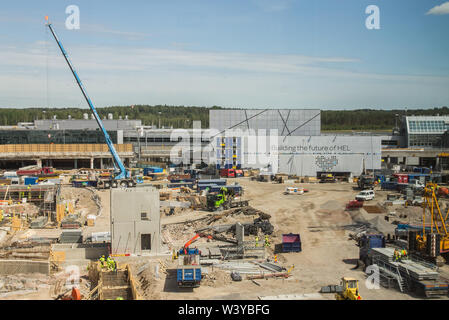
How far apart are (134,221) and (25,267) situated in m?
5.09

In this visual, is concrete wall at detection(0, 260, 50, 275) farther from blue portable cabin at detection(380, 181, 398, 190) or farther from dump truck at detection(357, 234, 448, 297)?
blue portable cabin at detection(380, 181, 398, 190)

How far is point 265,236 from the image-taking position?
86.8 ft

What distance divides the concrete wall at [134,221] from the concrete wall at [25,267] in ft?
9.92

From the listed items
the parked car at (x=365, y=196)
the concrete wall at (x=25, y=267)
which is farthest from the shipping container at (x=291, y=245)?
the parked car at (x=365, y=196)

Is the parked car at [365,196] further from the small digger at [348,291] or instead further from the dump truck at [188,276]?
the dump truck at [188,276]

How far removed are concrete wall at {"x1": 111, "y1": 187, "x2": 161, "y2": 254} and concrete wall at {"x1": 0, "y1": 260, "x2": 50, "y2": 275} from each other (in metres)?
3.02

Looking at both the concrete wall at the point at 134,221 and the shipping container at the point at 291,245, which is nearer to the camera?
the concrete wall at the point at 134,221

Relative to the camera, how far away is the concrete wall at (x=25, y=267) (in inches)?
810

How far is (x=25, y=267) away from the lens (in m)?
20.6

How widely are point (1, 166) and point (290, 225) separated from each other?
169 ft

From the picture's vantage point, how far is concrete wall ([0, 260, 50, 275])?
20562 millimetres

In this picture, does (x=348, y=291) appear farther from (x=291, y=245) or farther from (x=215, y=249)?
(x=215, y=249)

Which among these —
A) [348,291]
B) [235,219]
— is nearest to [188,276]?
[348,291]
